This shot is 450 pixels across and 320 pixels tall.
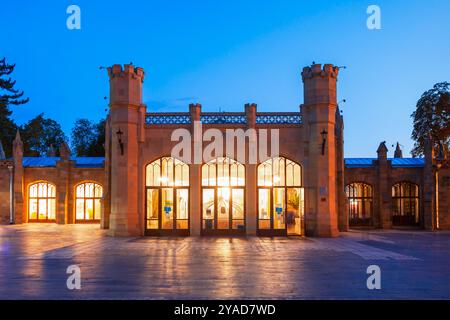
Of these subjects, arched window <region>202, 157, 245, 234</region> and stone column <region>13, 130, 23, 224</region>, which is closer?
arched window <region>202, 157, 245, 234</region>

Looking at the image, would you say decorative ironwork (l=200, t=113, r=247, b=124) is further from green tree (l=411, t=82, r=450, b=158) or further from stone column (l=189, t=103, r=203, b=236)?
green tree (l=411, t=82, r=450, b=158)

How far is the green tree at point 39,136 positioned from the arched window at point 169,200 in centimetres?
4026

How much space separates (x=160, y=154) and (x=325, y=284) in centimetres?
1622

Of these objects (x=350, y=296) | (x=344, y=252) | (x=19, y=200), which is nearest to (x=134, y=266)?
(x=350, y=296)

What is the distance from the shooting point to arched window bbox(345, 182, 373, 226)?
1305 inches

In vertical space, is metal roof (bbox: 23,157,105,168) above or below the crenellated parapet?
below

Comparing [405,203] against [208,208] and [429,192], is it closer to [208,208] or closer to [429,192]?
[429,192]

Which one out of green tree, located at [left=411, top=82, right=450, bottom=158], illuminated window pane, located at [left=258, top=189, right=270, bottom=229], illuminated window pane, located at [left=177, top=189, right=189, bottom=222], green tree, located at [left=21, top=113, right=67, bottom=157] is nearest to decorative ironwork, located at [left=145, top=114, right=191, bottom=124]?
illuminated window pane, located at [left=177, top=189, right=189, bottom=222]

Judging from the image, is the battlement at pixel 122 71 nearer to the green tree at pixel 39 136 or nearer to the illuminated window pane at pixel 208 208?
the illuminated window pane at pixel 208 208

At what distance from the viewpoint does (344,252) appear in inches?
701

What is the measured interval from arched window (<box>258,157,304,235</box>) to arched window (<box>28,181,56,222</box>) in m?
19.3

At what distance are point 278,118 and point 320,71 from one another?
10.5 feet

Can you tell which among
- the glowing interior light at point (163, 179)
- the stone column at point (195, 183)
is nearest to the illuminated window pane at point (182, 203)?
the stone column at point (195, 183)

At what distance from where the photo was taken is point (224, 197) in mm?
25703
